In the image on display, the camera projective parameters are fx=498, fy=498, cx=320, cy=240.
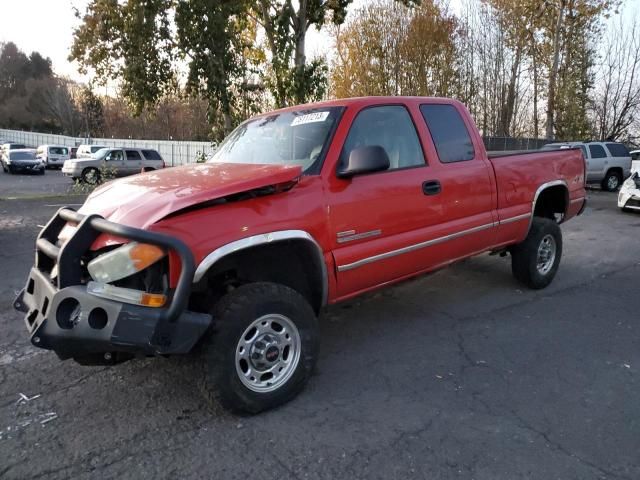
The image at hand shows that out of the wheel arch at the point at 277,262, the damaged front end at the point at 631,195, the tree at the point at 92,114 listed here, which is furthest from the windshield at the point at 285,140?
the tree at the point at 92,114

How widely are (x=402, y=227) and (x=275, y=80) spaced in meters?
10.7

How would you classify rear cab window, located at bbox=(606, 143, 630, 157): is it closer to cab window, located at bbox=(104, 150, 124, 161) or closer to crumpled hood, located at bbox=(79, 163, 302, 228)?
crumpled hood, located at bbox=(79, 163, 302, 228)

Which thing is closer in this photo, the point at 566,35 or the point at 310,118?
the point at 310,118

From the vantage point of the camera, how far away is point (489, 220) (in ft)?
15.6

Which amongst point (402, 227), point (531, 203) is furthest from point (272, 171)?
point (531, 203)

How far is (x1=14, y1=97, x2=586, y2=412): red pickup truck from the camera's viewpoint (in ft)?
8.77

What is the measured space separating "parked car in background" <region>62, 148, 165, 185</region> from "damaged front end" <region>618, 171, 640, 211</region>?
17.9 metres

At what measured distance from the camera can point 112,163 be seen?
76.8 feet

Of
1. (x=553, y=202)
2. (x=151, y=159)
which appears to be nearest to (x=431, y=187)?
(x=553, y=202)

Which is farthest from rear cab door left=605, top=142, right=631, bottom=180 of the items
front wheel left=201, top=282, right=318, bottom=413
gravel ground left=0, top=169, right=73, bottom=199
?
gravel ground left=0, top=169, right=73, bottom=199

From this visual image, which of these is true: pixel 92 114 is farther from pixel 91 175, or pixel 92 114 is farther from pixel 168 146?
pixel 91 175

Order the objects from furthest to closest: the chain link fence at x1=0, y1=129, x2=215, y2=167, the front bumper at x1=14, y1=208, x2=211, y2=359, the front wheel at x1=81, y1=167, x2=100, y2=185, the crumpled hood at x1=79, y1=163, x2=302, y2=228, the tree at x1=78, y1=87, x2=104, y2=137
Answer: the tree at x1=78, y1=87, x2=104, y2=137
the chain link fence at x1=0, y1=129, x2=215, y2=167
the front wheel at x1=81, y1=167, x2=100, y2=185
the crumpled hood at x1=79, y1=163, x2=302, y2=228
the front bumper at x1=14, y1=208, x2=211, y2=359

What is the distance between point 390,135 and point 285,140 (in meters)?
0.86

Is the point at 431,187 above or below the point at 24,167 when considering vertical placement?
below
